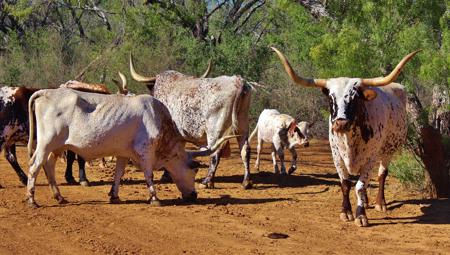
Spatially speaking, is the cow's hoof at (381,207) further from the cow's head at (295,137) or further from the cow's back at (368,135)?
the cow's head at (295,137)

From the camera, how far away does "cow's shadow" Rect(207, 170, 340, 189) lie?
13055 millimetres

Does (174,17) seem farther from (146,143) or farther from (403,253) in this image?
(403,253)

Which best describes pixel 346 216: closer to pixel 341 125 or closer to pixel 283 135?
pixel 341 125

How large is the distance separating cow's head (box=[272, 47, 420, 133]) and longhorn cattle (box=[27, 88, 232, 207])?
2.45m

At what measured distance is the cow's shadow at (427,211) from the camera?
9461 millimetres

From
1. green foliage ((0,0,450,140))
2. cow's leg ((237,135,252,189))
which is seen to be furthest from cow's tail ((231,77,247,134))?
green foliage ((0,0,450,140))

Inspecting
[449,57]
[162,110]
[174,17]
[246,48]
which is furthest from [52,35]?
[449,57]

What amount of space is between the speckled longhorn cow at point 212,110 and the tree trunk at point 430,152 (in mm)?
2829

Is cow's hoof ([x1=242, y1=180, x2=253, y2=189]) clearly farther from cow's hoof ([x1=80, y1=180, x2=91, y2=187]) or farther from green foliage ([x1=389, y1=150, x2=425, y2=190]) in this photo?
cow's hoof ([x1=80, y1=180, x2=91, y2=187])

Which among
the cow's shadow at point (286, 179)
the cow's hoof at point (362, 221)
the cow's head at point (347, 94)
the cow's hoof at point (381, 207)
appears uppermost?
the cow's head at point (347, 94)

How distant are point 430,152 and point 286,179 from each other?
333cm

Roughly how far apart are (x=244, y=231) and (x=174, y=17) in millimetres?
15404

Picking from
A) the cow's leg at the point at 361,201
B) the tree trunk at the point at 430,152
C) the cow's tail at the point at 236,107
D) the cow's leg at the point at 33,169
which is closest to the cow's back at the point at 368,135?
the cow's leg at the point at 361,201

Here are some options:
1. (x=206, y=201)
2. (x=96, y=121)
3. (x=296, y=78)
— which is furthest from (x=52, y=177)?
(x=296, y=78)
